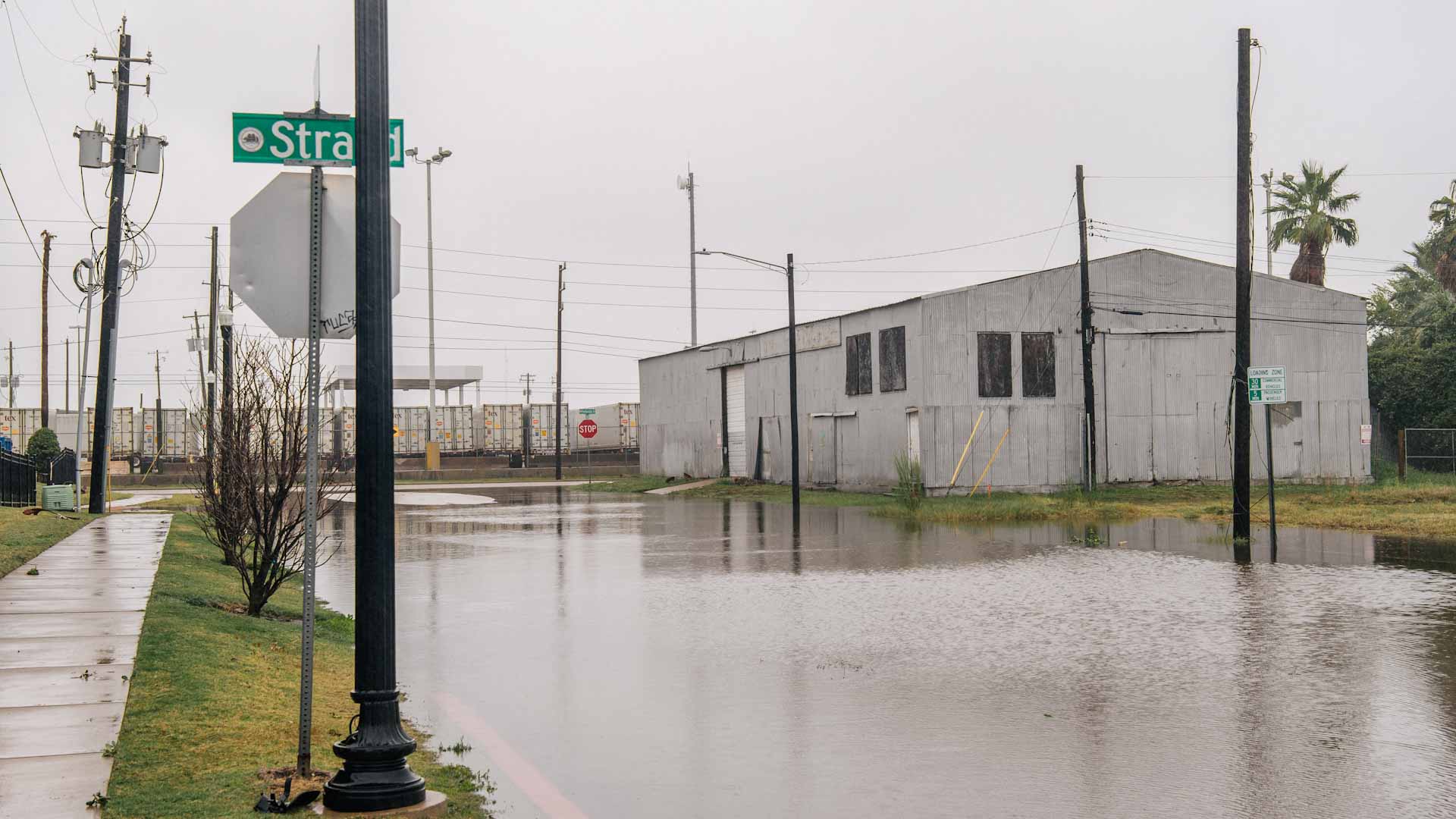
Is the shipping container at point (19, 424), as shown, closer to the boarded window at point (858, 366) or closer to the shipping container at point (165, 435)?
the shipping container at point (165, 435)

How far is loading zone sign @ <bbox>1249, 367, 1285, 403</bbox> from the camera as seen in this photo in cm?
2153

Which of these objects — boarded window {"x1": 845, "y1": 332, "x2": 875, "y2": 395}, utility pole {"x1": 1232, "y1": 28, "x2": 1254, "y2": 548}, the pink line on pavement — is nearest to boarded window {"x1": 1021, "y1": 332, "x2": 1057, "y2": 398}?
boarded window {"x1": 845, "y1": 332, "x2": 875, "y2": 395}

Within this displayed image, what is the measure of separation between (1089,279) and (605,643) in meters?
31.7

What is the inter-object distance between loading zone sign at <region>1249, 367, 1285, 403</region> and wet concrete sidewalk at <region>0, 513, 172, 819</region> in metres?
17.1

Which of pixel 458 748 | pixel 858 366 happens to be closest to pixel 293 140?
pixel 458 748

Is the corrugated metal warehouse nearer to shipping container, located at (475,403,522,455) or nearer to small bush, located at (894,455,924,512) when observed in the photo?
small bush, located at (894,455,924,512)

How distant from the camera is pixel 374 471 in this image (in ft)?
21.1

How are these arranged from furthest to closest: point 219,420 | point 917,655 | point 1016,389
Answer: point 1016,389
point 219,420
point 917,655

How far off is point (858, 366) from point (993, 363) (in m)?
5.11

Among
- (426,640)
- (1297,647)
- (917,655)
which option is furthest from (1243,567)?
(426,640)

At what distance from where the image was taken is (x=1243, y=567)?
1755 cm

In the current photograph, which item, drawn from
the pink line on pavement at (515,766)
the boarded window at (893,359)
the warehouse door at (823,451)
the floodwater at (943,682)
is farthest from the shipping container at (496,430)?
the pink line on pavement at (515,766)

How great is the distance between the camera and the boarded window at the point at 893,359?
40.0 meters

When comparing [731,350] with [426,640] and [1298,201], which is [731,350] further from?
[426,640]
